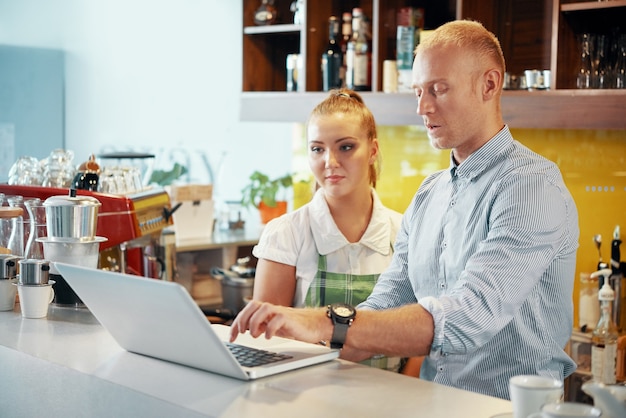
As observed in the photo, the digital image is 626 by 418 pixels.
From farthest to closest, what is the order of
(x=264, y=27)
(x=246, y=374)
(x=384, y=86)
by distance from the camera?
(x=264, y=27)
(x=384, y=86)
(x=246, y=374)

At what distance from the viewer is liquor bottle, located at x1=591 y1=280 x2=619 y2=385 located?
3.23 meters

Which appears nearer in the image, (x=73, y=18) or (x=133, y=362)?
(x=133, y=362)

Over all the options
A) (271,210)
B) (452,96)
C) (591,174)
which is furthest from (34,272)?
(271,210)

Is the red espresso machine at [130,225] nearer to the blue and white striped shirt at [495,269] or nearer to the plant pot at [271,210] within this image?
the blue and white striped shirt at [495,269]

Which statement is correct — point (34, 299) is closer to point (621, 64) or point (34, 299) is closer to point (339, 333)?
point (339, 333)

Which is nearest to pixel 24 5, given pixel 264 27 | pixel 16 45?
pixel 16 45

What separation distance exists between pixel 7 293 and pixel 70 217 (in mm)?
279

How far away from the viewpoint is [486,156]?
6.73ft

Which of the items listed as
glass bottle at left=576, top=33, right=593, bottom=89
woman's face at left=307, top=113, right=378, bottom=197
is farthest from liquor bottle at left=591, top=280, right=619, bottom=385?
woman's face at left=307, top=113, right=378, bottom=197

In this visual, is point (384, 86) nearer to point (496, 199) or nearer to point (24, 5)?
point (496, 199)

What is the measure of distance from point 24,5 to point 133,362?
6103mm

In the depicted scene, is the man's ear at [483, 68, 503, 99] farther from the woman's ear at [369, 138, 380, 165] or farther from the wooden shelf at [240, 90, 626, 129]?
the wooden shelf at [240, 90, 626, 129]

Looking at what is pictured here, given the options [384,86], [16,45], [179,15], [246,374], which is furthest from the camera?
[16,45]

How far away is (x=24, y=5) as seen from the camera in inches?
286
